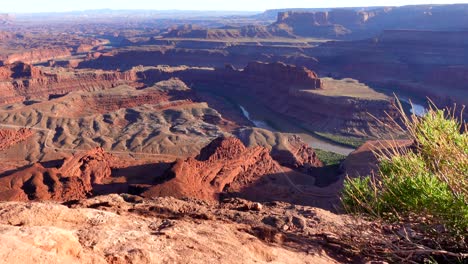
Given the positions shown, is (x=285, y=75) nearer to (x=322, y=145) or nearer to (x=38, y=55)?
(x=322, y=145)

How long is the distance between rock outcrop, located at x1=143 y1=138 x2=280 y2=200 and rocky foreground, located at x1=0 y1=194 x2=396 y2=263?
39.9ft

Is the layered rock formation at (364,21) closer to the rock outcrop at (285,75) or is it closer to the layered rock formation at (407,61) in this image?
the layered rock formation at (407,61)

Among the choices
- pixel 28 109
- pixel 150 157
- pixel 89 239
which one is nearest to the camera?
pixel 89 239

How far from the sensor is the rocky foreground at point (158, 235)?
24.9 feet

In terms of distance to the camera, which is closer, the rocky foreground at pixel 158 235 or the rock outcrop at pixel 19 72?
the rocky foreground at pixel 158 235

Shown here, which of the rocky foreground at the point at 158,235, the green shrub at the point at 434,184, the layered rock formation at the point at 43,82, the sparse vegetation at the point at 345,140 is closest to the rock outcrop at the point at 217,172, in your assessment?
the rocky foreground at the point at 158,235

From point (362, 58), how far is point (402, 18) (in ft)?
302

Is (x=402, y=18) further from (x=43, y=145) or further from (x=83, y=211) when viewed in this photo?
(x=83, y=211)

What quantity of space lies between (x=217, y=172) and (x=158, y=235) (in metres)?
21.8

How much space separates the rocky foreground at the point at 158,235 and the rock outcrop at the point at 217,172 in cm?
1217

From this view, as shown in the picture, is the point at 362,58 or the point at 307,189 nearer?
the point at 307,189

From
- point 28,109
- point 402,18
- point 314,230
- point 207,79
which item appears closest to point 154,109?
point 28,109

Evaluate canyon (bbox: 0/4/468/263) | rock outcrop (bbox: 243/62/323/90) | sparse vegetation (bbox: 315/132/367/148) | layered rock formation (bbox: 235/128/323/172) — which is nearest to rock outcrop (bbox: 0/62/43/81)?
canyon (bbox: 0/4/468/263)

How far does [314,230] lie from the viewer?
1283 cm
